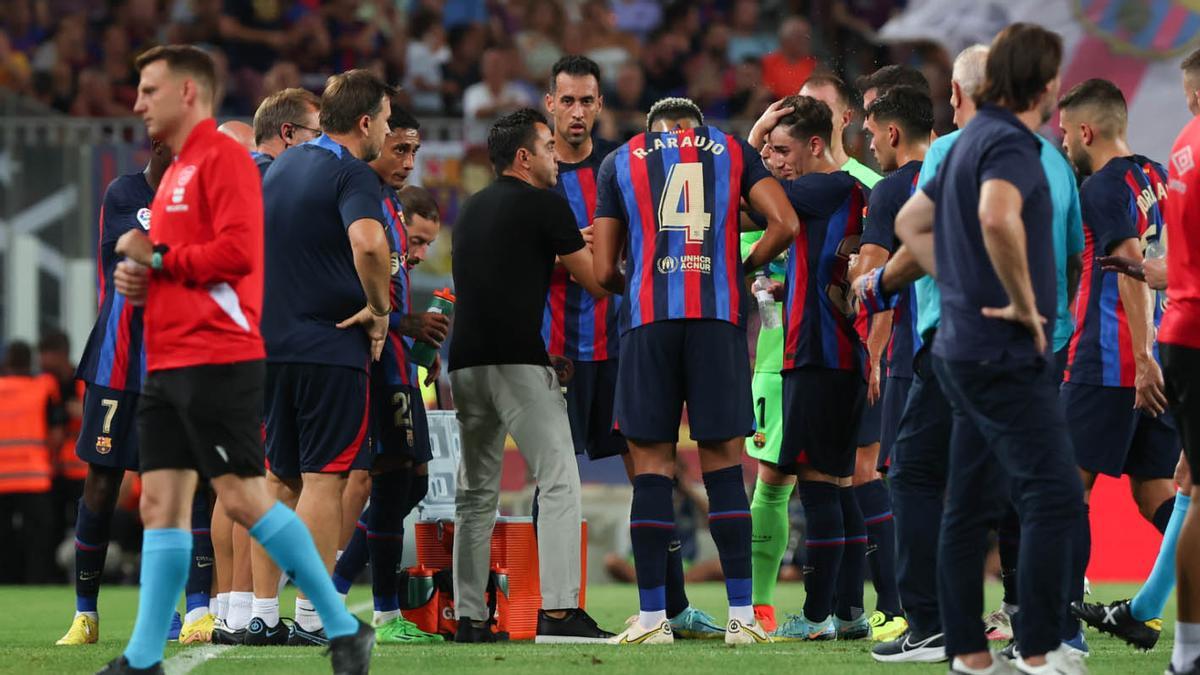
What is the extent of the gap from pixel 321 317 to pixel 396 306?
0.86 m

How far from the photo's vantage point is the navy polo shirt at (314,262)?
7.05 metres

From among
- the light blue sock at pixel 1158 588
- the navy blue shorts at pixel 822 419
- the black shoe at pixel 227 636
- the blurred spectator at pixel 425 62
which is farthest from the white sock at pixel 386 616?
the blurred spectator at pixel 425 62

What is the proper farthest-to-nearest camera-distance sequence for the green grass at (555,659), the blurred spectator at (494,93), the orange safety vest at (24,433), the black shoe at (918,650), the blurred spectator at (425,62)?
the blurred spectator at (425,62), the blurred spectator at (494,93), the orange safety vest at (24,433), the black shoe at (918,650), the green grass at (555,659)

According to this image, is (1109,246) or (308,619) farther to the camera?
(308,619)

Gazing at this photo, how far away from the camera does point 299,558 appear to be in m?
5.34

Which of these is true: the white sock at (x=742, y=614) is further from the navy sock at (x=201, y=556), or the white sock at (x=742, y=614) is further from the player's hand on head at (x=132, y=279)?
the player's hand on head at (x=132, y=279)

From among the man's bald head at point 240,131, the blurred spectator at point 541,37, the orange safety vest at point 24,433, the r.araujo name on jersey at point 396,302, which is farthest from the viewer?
the blurred spectator at point 541,37

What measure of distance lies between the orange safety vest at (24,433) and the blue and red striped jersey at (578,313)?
717 cm

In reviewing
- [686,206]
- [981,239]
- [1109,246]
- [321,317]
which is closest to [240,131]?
[321,317]

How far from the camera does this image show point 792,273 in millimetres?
7883

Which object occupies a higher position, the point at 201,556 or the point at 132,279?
the point at 132,279

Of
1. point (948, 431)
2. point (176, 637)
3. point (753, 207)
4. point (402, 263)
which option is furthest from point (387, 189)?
point (948, 431)

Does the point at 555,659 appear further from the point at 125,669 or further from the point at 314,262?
the point at 314,262

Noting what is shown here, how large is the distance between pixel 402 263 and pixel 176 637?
2041 millimetres
